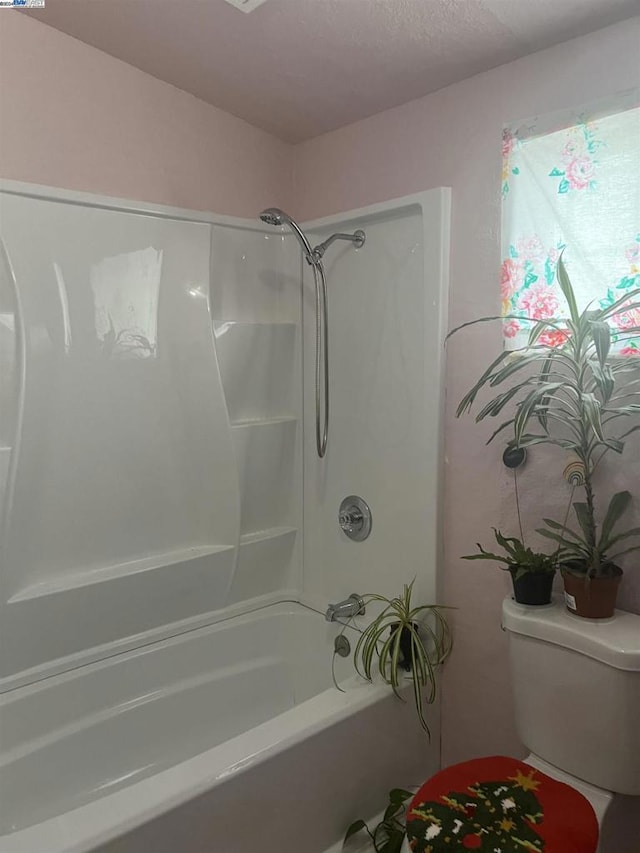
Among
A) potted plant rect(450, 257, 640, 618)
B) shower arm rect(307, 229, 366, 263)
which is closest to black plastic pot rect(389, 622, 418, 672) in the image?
potted plant rect(450, 257, 640, 618)

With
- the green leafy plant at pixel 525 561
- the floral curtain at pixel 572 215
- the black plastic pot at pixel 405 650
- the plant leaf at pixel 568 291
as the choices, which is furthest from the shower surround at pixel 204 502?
the plant leaf at pixel 568 291

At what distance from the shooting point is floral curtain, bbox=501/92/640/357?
1.57 m

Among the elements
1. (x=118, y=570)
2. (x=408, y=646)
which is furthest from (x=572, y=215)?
(x=118, y=570)

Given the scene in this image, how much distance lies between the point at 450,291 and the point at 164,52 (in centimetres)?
110

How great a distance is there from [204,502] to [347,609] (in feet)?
1.97

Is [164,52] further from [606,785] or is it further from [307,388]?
[606,785]

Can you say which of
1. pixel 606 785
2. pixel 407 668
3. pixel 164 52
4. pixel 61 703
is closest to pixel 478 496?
pixel 407 668

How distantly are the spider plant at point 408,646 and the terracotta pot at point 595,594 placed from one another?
19.4 inches

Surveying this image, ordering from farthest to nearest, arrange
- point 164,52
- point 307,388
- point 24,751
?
1. point 307,388
2. point 164,52
3. point 24,751

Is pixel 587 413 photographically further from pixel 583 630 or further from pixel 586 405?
pixel 583 630

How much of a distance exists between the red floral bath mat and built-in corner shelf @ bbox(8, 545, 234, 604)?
1035mm

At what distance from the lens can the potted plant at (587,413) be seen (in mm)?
1467

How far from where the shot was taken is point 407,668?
6.22 ft

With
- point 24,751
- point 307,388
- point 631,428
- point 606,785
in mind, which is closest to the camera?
point 606,785
